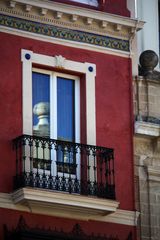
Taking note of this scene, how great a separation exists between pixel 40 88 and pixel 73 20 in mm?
1472

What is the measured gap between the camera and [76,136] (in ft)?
80.6

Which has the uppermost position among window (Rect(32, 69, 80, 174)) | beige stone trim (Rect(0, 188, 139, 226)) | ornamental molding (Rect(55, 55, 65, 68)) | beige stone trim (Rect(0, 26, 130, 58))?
beige stone trim (Rect(0, 26, 130, 58))

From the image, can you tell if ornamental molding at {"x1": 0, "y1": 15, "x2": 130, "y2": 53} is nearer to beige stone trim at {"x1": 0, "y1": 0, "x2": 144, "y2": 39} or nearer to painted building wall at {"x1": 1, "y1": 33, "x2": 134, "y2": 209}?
beige stone trim at {"x1": 0, "y1": 0, "x2": 144, "y2": 39}

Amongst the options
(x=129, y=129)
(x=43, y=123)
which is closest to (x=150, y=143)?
(x=129, y=129)

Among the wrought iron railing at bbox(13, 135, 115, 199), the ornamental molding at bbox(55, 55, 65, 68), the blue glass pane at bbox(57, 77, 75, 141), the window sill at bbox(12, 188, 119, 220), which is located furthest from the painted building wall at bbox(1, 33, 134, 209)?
the window sill at bbox(12, 188, 119, 220)

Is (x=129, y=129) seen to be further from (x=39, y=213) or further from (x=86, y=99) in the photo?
(x=39, y=213)

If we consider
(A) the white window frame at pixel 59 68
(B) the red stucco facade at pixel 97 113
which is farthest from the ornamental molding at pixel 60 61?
(B) the red stucco facade at pixel 97 113

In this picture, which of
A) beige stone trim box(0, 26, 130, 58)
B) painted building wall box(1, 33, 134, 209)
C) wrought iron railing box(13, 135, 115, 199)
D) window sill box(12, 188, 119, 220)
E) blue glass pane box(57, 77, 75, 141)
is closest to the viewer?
window sill box(12, 188, 119, 220)

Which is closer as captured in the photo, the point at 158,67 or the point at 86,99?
the point at 86,99

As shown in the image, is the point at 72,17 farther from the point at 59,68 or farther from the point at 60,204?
the point at 60,204

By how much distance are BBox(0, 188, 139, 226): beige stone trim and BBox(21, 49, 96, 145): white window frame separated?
134 centimetres

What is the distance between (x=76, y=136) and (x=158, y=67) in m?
2.80

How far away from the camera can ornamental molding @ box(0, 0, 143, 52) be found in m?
24.4

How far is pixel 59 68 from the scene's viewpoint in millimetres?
24594
